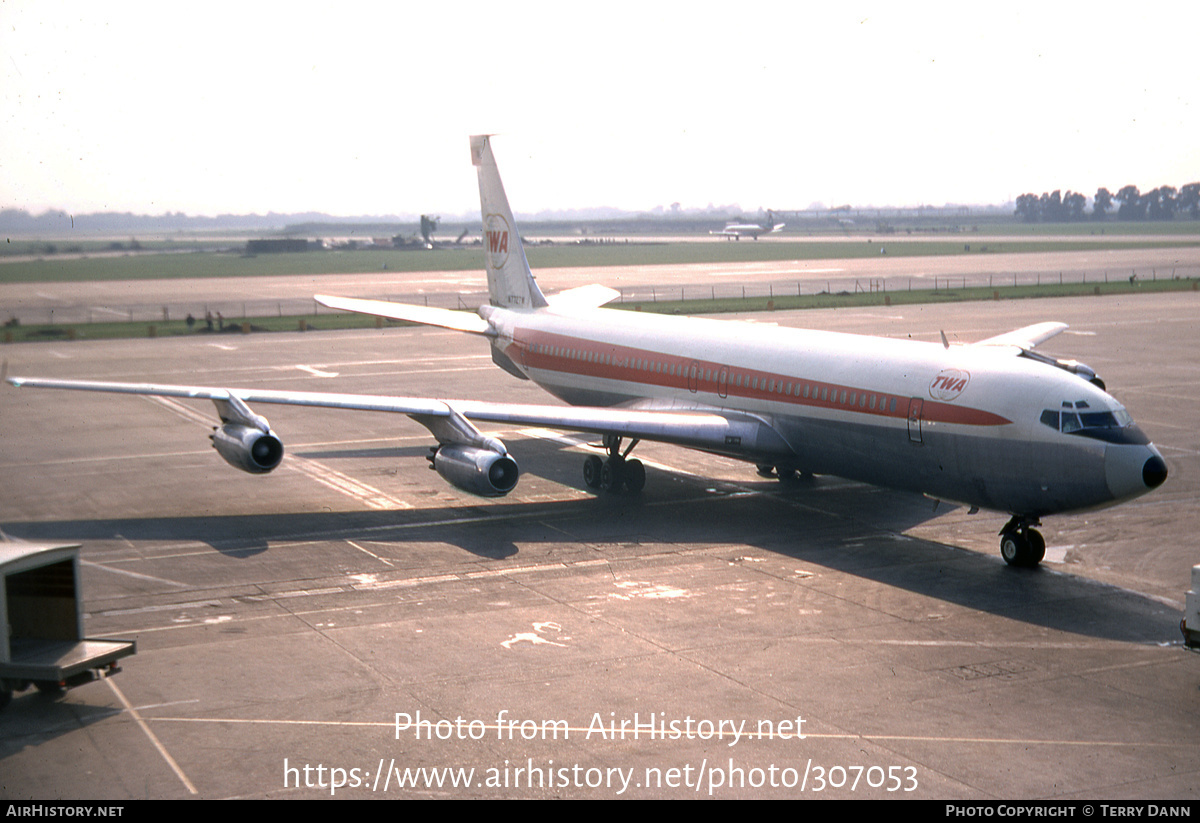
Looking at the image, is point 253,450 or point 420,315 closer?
point 253,450

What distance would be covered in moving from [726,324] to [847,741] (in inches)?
789

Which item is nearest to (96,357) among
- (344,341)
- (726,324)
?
(344,341)

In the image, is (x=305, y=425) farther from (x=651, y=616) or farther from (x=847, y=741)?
(x=847, y=741)

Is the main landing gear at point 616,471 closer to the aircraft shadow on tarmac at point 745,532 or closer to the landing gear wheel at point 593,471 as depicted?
the landing gear wheel at point 593,471

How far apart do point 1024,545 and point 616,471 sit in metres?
12.1

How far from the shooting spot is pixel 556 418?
101ft

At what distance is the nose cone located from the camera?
2328 cm

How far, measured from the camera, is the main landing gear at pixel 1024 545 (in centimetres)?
2588

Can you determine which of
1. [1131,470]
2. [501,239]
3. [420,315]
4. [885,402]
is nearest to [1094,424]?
[1131,470]

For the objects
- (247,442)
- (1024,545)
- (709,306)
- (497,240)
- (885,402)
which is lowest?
(1024,545)

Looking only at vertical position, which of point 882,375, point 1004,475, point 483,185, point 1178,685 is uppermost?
point 483,185

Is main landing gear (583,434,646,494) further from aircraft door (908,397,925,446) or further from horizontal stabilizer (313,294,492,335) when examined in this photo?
horizontal stabilizer (313,294,492,335)

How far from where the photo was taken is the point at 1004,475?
979 inches

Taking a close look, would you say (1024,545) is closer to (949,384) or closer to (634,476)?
(949,384)
